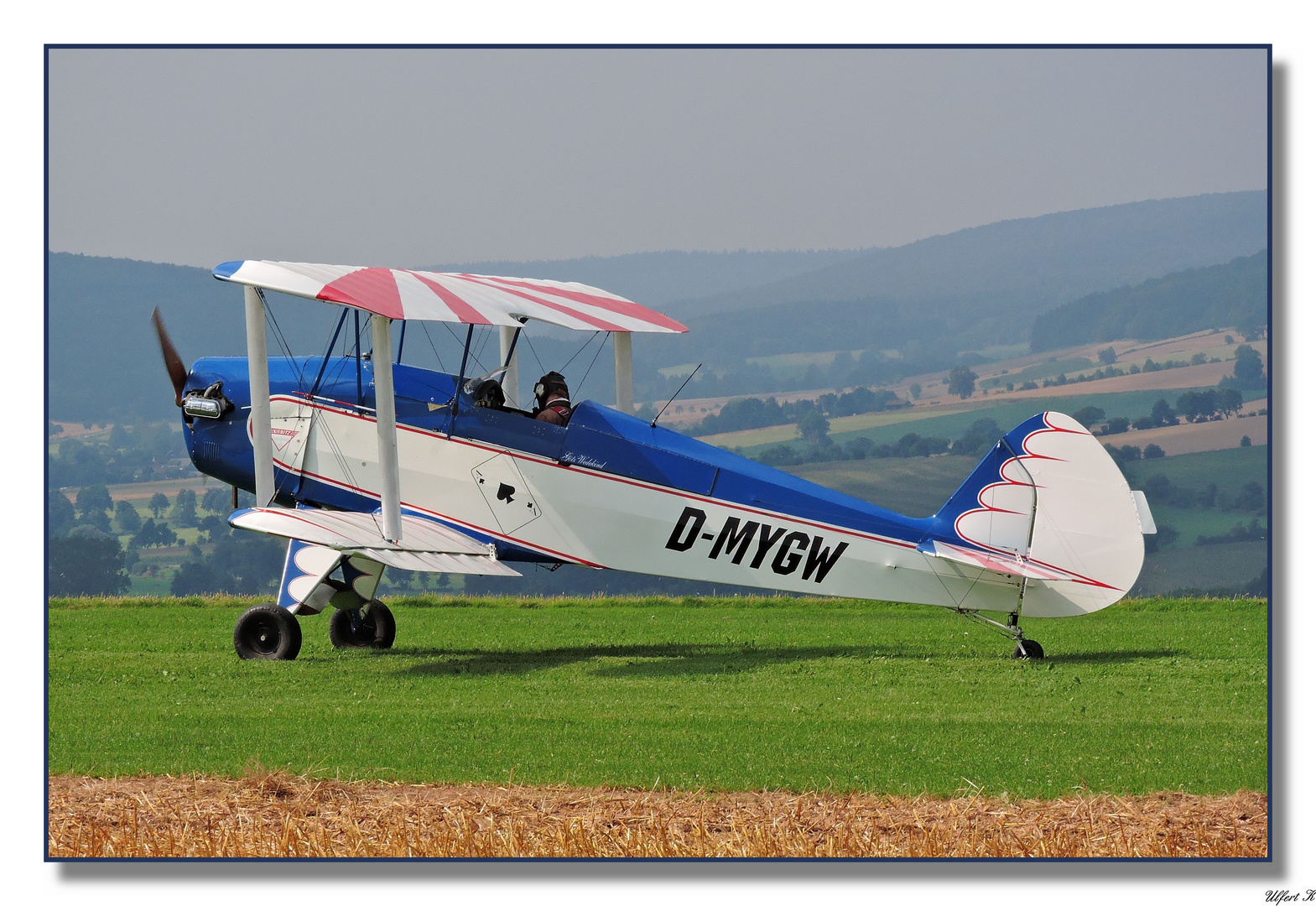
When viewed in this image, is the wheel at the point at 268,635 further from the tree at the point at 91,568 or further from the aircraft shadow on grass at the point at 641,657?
the tree at the point at 91,568

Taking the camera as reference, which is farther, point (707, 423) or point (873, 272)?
point (873, 272)

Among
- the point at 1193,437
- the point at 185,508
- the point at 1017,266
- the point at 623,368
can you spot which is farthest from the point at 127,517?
the point at 1017,266

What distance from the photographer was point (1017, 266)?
67.6 metres

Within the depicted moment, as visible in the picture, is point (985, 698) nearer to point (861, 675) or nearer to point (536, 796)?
point (861, 675)

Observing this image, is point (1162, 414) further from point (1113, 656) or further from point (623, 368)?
point (623, 368)

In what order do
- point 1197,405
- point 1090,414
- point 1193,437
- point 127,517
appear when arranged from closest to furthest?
point 1193,437 → point 127,517 → point 1197,405 → point 1090,414

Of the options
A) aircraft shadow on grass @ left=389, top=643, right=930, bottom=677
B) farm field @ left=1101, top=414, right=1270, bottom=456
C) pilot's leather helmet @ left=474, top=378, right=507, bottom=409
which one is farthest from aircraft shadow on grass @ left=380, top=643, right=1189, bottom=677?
farm field @ left=1101, top=414, right=1270, bottom=456

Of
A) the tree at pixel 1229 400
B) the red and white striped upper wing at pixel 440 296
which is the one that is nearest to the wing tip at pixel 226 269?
the red and white striped upper wing at pixel 440 296

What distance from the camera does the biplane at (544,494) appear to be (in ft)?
38.1

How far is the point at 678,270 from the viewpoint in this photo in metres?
68.6

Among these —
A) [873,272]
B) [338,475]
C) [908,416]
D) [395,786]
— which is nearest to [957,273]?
[873,272]

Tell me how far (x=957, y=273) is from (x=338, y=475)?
62.2 metres

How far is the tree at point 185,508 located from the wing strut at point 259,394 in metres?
18.9

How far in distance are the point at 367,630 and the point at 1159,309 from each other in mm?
45891
